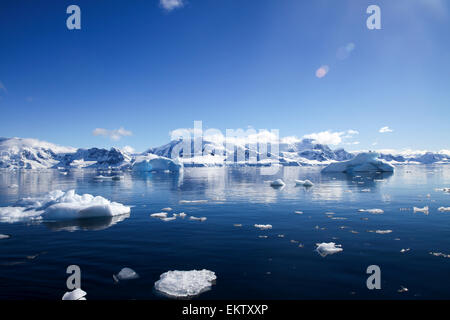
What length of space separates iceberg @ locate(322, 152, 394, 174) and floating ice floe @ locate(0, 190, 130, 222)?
72.8 meters

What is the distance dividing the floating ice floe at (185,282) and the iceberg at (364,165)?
77.8m

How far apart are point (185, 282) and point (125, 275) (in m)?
1.92

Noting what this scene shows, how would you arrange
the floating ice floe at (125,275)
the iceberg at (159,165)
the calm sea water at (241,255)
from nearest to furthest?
the calm sea water at (241,255) → the floating ice floe at (125,275) → the iceberg at (159,165)

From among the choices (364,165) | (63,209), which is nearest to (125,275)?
(63,209)

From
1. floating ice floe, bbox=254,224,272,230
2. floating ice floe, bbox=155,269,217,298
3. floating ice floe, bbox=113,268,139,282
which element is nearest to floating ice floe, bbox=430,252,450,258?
floating ice floe, bbox=254,224,272,230

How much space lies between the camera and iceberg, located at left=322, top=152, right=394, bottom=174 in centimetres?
7525

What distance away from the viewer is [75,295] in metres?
6.63

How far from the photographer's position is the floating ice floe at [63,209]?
16.2 metres

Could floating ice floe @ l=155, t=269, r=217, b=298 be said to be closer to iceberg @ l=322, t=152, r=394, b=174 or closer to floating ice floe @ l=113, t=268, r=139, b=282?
floating ice floe @ l=113, t=268, r=139, b=282

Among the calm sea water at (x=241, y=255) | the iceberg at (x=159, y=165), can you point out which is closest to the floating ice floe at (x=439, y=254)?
the calm sea water at (x=241, y=255)

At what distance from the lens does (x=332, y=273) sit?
26.6 ft

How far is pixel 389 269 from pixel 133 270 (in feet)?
26.4

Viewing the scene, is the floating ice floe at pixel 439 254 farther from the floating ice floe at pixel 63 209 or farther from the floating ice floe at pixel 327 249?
the floating ice floe at pixel 63 209
